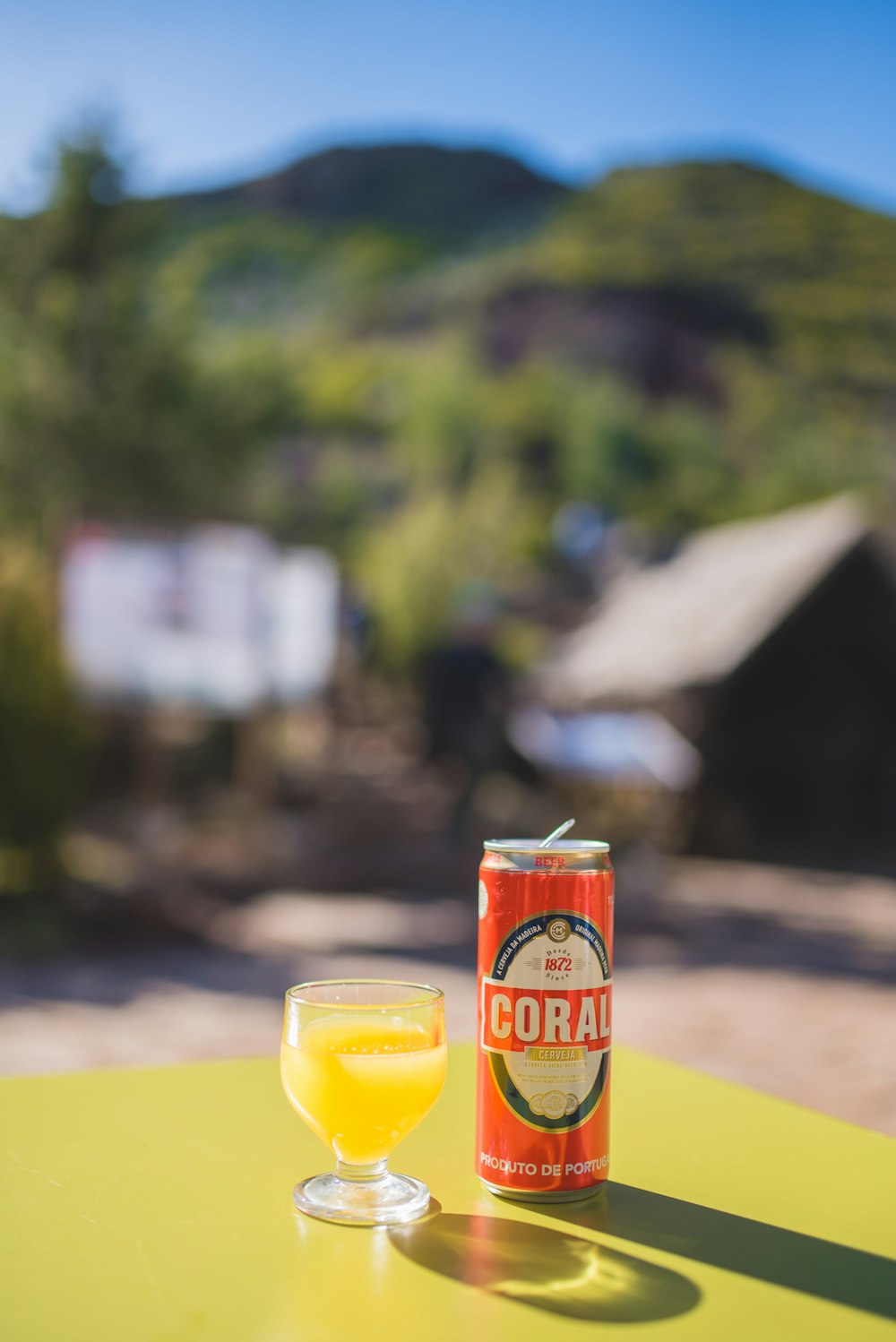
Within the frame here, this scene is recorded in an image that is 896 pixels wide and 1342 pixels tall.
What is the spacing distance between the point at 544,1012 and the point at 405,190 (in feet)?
275

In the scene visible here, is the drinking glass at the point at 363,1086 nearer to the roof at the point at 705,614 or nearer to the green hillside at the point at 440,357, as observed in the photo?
the roof at the point at 705,614

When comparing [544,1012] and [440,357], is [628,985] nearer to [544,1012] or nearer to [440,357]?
[544,1012]

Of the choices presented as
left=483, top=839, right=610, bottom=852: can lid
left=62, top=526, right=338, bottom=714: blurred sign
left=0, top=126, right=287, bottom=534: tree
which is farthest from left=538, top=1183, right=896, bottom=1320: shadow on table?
left=0, top=126, right=287, bottom=534: tree

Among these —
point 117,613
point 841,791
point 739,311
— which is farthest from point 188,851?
point 739,311

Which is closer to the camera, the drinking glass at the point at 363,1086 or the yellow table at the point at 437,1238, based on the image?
the yellow table at the point at 437,1238

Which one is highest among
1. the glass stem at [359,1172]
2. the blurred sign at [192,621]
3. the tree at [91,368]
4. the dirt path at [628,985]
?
the tree at [91,368]

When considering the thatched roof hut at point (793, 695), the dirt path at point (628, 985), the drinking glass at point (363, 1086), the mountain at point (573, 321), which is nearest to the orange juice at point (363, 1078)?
the drinking glass at point (363, 1086)

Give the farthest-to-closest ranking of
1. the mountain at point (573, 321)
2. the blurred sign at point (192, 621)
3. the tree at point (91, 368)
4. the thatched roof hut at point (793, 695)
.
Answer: the mountain at point (573, 321) → the tree at point (91, 368) → the thatched roof hut at point (793, 695) → the blurred sign at point (192, 621)

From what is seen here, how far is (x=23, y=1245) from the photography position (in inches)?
43.1

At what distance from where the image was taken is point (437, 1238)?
113 centimetres

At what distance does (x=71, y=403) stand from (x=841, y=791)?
36.3ft

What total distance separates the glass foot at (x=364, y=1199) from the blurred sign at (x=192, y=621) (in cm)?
949

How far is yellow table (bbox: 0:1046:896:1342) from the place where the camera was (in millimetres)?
971

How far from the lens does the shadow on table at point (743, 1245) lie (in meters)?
1.04
